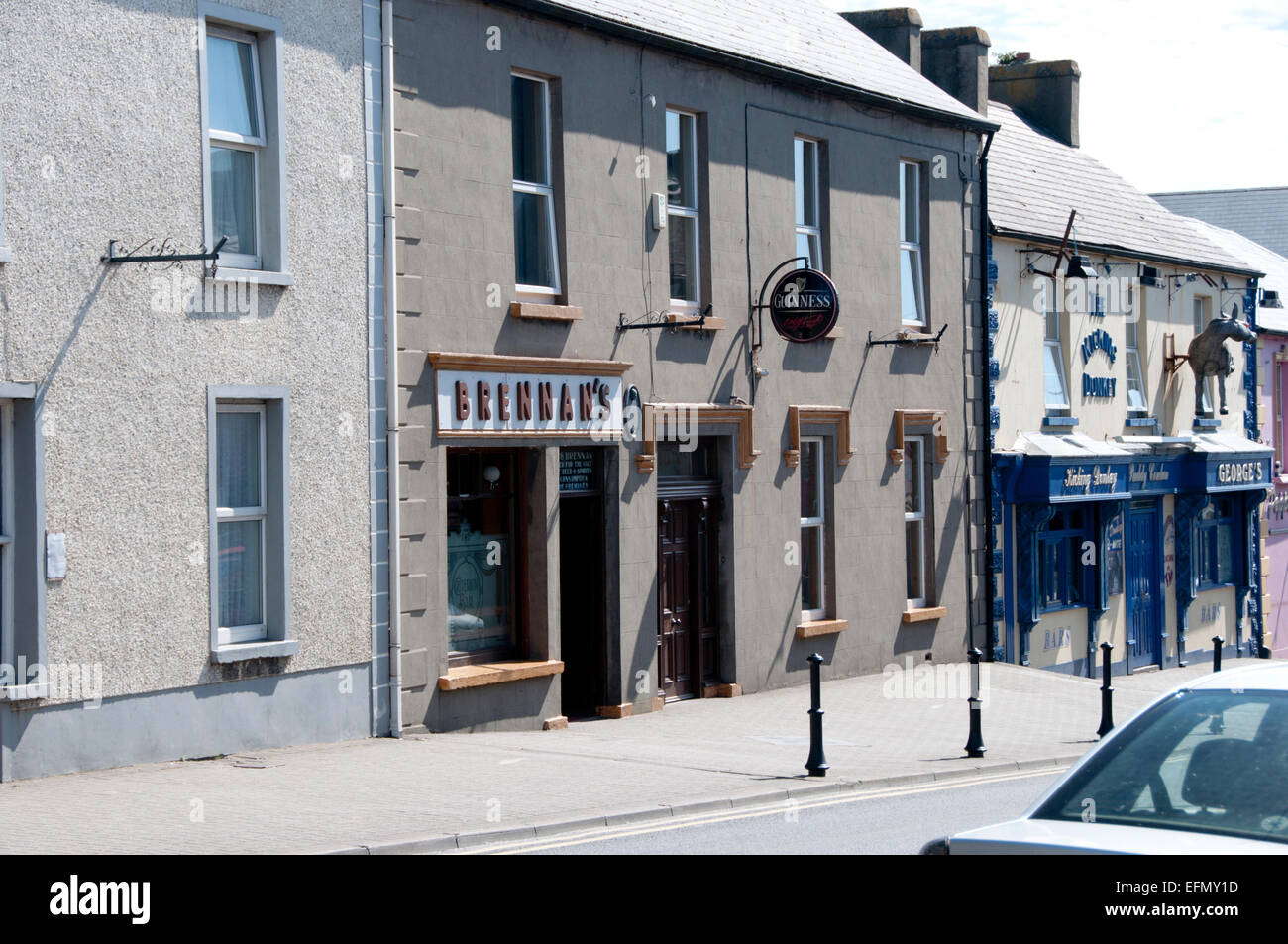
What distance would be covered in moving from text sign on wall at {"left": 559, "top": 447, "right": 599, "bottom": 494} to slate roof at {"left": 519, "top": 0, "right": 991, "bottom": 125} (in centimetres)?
452

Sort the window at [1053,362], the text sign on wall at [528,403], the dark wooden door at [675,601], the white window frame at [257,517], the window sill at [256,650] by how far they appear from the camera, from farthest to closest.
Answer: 1. the window at [1053,362]
2. the dark wooden door at [675,601]
3. the text sign on wall at [528,403]
4. the white window frame at [257,517]
5. the window sill at [256,650]

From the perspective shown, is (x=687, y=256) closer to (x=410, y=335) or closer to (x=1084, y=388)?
(x=410, y=335)

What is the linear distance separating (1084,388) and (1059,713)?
29.0ft

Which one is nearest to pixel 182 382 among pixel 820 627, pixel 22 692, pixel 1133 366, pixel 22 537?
pixel 22 537

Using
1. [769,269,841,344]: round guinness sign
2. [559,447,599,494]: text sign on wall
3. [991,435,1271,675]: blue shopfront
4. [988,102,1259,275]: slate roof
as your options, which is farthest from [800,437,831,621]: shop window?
[988,102,1259,275]: slate roof

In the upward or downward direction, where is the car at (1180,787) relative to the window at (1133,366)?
downward

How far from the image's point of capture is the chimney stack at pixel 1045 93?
3023 centimetres

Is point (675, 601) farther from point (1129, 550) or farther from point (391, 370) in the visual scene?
point (1129, 550)

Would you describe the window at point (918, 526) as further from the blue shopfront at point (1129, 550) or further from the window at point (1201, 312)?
the window at point (1201, 312)

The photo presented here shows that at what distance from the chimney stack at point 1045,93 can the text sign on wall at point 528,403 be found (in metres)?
16.9

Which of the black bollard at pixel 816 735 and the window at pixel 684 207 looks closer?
the black bollard at pixel 816 735

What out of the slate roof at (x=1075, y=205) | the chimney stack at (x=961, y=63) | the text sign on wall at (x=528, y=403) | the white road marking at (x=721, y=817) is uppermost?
the chimney stack at (x=961, y=63)

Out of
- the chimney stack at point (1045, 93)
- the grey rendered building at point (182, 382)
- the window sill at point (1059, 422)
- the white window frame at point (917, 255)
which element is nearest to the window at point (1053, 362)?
the window sill at point (1059, 422)

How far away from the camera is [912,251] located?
2173 cm
